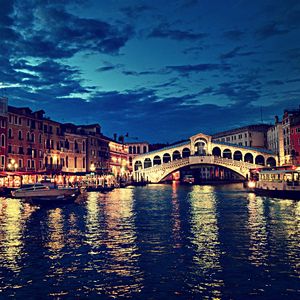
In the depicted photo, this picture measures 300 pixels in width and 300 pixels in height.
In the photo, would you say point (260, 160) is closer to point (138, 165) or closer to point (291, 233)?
point (138, 165)

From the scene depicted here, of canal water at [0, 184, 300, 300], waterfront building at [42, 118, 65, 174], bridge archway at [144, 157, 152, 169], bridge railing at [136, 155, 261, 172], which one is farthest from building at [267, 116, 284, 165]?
canal water at [0, 184, 300, 300]

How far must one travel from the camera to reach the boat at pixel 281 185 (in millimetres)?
35938

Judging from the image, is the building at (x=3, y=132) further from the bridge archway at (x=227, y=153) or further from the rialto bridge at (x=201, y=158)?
the bridge archway at (x=227, y=153)

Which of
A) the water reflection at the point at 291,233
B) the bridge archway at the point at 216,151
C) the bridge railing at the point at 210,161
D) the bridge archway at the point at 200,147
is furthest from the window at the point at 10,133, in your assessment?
the bridge archway at the point at 216,151

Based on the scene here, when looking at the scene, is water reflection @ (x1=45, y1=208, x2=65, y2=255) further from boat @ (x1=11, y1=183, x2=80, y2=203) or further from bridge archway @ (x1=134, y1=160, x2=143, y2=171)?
bridge archway @ (x1=134, y1=160, x2=143, y2=171)

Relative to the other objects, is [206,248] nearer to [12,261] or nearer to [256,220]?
[12,261]

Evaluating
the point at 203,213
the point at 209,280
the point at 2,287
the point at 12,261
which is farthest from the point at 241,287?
the point at 203,213

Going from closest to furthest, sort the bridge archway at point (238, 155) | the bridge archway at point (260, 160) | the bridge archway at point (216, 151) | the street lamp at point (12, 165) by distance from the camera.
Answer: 1. the street lamp at point (12, 165)
2. the bridge archway at point (260, 160)
3. the bridge archway at point (238, 155)
4. the bridge archway at point (216, 151)

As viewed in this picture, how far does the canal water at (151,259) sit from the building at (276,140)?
5308cm

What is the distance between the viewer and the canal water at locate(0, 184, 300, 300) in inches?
372

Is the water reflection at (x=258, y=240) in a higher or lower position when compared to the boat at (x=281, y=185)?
lower

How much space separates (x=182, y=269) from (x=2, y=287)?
4.82m

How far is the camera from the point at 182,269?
11188 mm

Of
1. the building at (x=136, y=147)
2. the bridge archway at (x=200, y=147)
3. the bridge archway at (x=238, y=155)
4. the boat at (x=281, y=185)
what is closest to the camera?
the boat at (x=281, y=185)
